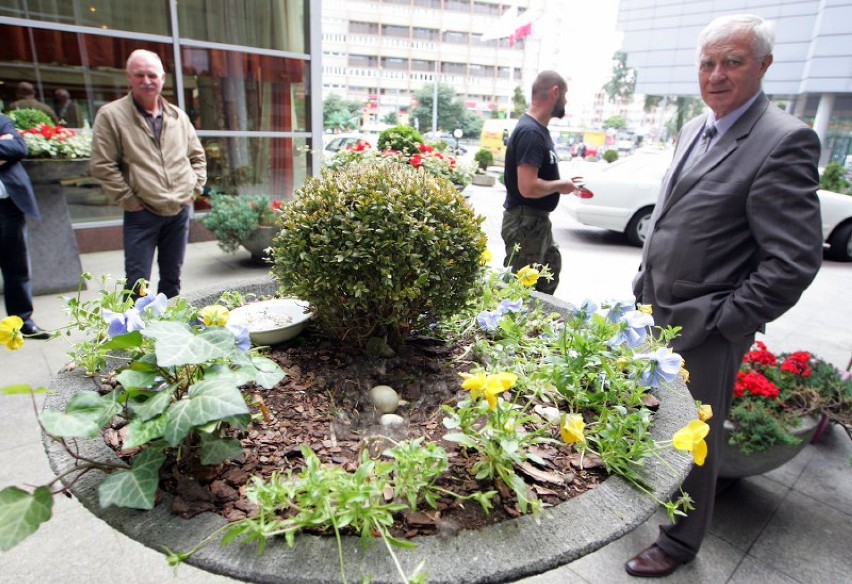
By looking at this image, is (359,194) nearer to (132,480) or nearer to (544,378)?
(544,378)

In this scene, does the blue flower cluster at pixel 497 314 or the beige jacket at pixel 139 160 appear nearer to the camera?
the blue flower cluster at pixel 497 314

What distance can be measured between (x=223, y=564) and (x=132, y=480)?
27 centimetres

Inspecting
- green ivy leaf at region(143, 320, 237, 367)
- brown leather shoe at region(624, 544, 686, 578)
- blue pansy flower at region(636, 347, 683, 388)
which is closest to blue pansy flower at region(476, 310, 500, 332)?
blue pansy flower at region(636, 347, 683, 388)

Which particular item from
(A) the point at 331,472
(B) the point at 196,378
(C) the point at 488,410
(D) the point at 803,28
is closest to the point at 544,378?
(C) the point at 488,410

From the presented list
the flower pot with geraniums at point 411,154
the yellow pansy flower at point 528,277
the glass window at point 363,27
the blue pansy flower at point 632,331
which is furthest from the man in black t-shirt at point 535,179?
the glass window at point 363,27

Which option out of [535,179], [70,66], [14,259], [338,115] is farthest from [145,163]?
[338,115]

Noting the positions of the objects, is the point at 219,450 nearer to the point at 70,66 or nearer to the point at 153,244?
the point at 153,244

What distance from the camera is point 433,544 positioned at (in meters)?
1.01

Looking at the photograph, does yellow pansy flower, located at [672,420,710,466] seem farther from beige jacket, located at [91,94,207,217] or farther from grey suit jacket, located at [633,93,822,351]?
beige jacket, located at [91,94,207,217]

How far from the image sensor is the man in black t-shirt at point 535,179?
10.5ft

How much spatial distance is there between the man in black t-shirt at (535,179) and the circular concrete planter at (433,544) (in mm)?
2155

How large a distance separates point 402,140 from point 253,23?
303 cm

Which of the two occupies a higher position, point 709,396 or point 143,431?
point 143,431

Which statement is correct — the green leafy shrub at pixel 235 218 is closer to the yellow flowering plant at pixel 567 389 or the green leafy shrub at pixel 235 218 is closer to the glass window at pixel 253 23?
the glass window at pixel 253 23
